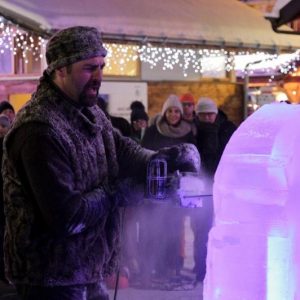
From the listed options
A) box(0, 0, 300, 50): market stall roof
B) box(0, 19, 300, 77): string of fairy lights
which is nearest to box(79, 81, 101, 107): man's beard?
box(0, 0, 300, 50): market stall roof

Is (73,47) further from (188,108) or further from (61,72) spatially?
(188,108)

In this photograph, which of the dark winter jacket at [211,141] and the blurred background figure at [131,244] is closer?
the dark winter jacket at [211,141]

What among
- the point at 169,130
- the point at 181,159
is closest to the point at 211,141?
the point at 169,130

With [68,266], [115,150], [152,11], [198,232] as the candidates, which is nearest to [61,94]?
[115,150]

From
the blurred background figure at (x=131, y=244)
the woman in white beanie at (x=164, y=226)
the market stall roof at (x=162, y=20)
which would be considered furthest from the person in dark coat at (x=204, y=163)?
A: the market stall roof at (x=162, y=20)

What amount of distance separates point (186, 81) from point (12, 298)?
7119 mm

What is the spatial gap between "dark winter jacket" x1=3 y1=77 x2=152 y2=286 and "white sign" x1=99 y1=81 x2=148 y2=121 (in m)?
8.09

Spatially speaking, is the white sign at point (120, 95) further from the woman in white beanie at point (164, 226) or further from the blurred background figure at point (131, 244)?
the blurred background figure at point (131, 244)

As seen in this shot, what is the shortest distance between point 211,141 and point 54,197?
4.40 metres

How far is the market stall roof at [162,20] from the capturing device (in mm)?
8664

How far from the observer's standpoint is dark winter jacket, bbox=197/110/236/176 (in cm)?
673

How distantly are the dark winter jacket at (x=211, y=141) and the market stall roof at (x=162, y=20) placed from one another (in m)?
2.54

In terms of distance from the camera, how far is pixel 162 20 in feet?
32.2

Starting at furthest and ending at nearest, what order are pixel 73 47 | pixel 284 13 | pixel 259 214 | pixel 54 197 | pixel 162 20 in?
pixel 162 20
pixel 284 13
pixel 73 47
pixel 54 197
pixel 259 214
